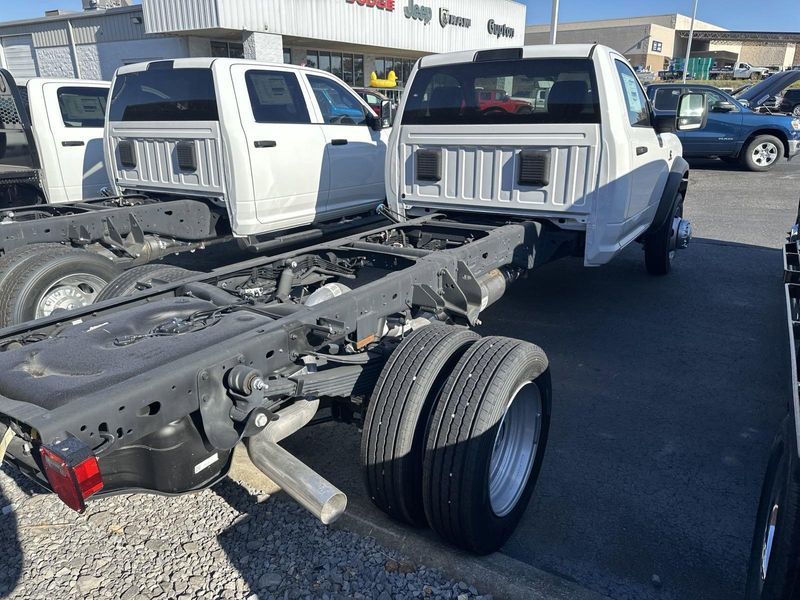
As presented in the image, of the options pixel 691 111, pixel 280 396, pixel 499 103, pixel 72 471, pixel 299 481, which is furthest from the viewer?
pixel 691 111

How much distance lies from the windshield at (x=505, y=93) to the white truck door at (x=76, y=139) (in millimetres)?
4508

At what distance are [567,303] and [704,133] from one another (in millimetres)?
10535

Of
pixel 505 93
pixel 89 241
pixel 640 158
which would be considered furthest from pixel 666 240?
pixel 89 241

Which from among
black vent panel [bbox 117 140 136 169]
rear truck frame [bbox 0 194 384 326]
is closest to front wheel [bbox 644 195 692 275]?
rear truck frame [bbox 0 194 384 326]

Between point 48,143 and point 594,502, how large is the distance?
708 centimetres

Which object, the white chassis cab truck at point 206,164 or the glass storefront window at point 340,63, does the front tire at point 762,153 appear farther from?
the glass storefront window at point 340,63

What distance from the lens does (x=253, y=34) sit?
2008 centimetres


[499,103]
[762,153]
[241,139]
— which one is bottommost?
[762,153]

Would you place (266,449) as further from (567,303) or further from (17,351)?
(567,303)

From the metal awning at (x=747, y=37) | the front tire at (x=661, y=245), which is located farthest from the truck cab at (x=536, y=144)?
the metal awning at (x=747, y=37)

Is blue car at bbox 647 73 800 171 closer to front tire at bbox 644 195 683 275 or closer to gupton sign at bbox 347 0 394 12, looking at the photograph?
front tire at bbox 644 195 683 275

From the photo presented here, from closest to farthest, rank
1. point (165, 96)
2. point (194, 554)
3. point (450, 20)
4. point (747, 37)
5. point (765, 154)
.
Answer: point (194, 554)
point (165, 96)
point (765, 154)
point (450, 20)
point (747, 37)

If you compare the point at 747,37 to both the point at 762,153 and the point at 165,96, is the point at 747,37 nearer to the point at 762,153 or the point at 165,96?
the point at 762,153

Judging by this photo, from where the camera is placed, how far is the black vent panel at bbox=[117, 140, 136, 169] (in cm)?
667
